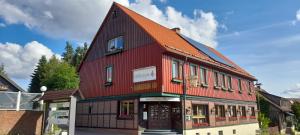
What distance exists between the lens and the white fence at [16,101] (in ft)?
49.4

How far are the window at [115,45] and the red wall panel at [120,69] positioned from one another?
0.52m

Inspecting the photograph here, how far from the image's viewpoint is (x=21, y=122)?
14.8 meters

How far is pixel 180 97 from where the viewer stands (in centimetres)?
1792

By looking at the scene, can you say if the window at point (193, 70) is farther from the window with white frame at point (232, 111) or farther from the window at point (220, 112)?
the window with white frame at point (232, 111)

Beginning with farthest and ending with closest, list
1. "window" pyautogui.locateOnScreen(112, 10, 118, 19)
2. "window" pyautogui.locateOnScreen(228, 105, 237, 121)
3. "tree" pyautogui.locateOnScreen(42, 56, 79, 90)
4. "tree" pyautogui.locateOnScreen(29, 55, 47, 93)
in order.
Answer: "tree" pyautogui.locateOnScreen(29, 55, 47, 93), "tree" pyautogui.locateOnScreen(42, 56, 79, 90), "window" pyautogui.locateOnScreen(228, 105, 237, 121), "window" pyautogui.locateOnScreen(112, 10, 118, 19)

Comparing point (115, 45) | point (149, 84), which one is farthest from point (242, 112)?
point (115, 45)

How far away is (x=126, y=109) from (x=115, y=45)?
583 centimetres

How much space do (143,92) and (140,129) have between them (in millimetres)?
2583

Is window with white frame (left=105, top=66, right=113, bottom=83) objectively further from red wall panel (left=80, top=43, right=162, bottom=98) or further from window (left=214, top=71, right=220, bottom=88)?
window (left=214, top=71, right=220, bottom=88)

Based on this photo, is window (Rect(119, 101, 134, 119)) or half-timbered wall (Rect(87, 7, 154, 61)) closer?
window (Rect(119, 101, 134, 119))

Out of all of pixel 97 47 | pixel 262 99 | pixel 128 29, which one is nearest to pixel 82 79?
pixel 97 47

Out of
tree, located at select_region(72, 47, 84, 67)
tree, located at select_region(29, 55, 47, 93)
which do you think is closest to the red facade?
tree, located at select_region(29, 55, 47, 93)

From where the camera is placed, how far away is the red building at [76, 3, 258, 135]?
1761 cm

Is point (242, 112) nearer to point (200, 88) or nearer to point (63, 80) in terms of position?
point (200, 88)
